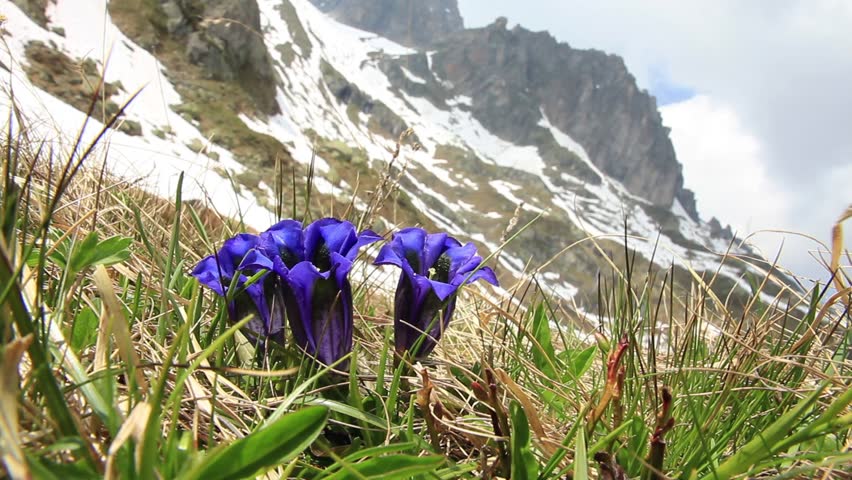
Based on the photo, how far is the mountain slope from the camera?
29344 mm

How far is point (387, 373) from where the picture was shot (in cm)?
151

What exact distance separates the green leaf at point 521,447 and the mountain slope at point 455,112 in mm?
22272

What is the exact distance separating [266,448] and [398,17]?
191 meters

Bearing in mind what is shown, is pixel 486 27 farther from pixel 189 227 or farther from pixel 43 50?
pixel 189 227

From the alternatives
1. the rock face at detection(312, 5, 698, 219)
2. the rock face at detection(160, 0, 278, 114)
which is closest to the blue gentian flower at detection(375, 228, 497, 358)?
the rock face at detection(160, 0, 278, 114)

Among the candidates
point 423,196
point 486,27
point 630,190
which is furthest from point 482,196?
point 486,27

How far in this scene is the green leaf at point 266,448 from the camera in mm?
765

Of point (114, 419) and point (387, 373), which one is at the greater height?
point (114, 419)

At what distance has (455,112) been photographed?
138 meters

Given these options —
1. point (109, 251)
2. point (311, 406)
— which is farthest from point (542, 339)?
point (109, 251)

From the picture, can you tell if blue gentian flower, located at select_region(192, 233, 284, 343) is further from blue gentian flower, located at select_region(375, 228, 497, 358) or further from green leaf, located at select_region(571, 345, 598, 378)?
green leaf, located at select_region(571, 345, 598, 378)

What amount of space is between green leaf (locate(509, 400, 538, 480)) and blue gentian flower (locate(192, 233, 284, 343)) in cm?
58

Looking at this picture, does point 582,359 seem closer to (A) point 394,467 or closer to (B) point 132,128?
(A) point 394,467

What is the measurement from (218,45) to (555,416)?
38803mm
